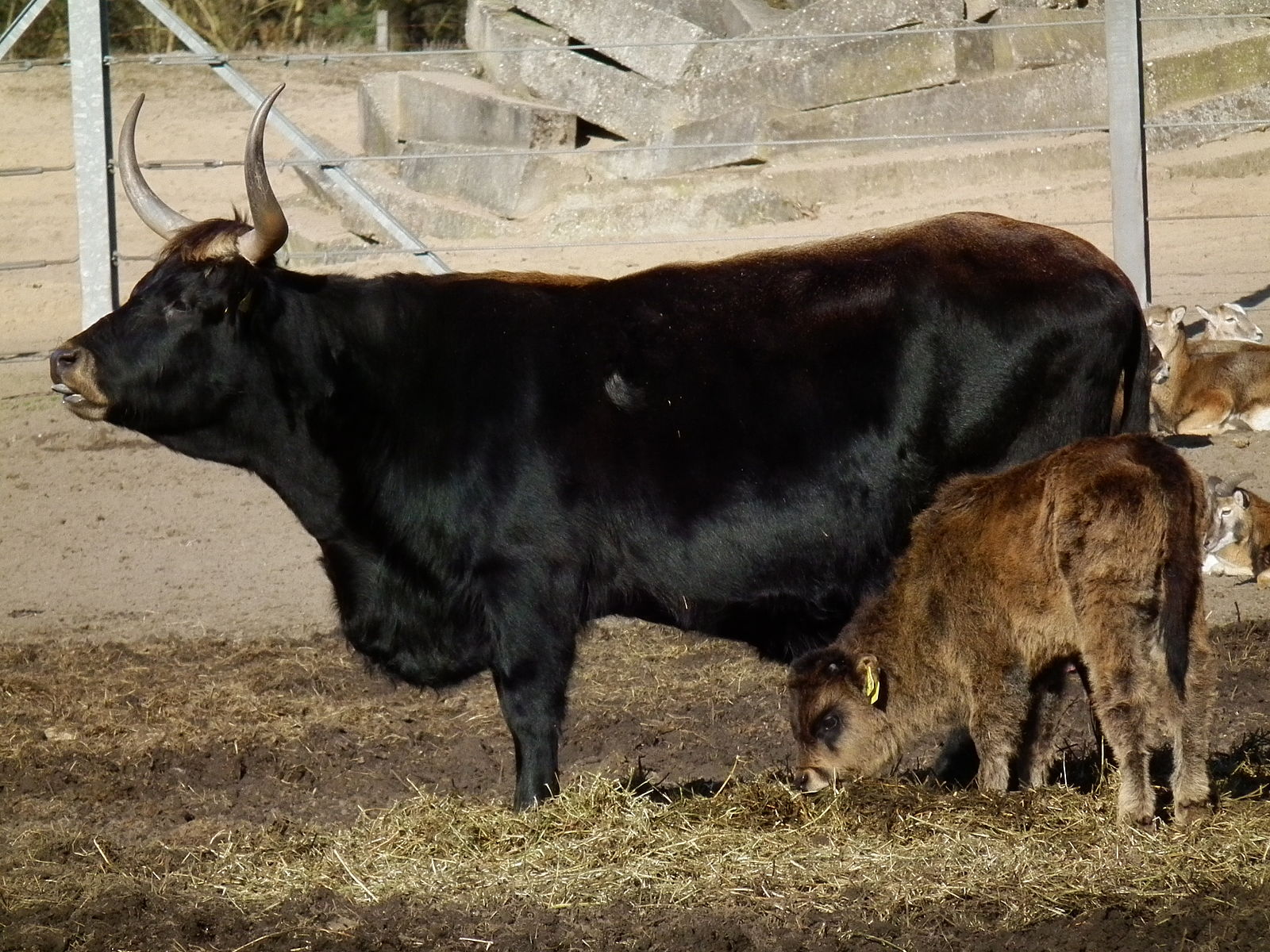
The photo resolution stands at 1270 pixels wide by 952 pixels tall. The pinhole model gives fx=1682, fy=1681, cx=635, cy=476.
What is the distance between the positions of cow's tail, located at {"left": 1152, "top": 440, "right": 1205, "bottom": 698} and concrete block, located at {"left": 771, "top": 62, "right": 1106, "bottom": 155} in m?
9.83

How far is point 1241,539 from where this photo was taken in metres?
9.31

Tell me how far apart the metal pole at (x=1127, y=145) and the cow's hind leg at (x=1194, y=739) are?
450cm

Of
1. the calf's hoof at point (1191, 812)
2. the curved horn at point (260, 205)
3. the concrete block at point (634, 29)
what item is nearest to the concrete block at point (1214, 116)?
the concrete block at point (634, 29)

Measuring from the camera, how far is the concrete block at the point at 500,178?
15.6m

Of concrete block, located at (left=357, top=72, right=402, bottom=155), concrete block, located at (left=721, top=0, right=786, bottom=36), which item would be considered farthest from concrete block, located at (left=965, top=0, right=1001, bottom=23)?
concrete block, located at (left=357, top=72, right=402, bottom=155)

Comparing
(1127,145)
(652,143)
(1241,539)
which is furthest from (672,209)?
(1241,539)

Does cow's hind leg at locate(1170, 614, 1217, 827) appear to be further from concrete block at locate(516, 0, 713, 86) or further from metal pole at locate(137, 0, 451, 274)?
concrete block at locate(516, 0, 713, 86)

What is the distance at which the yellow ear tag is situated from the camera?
6285 mm

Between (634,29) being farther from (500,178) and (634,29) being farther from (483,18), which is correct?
(500,178)

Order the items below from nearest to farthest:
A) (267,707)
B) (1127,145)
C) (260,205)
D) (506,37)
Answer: (260,205) → (267,707) → (1127,145) → (506,37)

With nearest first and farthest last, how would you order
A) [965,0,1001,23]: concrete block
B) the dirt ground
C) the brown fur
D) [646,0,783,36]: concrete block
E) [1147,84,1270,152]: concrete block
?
the dirt ground
the brown fur
[1147,84,1270,152]: concrete block
[965,0,1001,23]: concrete block
[646,0,783,36]: concrete block

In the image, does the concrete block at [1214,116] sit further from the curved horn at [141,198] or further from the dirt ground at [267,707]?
the curved horn at [141,198]

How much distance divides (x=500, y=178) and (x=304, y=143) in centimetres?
552

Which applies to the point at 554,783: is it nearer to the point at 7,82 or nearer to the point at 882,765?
the point at 882,765
